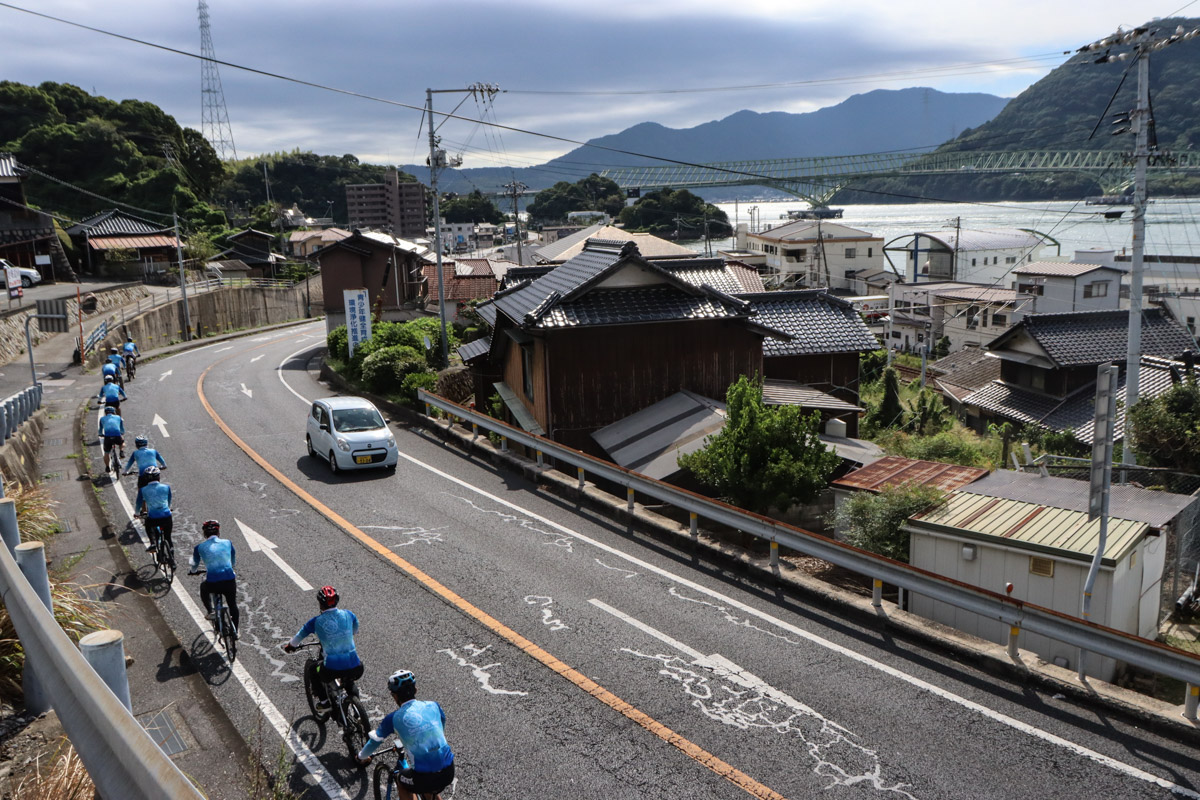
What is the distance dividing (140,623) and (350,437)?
7938mm

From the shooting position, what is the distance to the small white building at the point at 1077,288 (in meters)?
48.5

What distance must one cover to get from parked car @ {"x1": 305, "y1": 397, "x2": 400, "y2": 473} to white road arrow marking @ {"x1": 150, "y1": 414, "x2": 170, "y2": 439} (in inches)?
218

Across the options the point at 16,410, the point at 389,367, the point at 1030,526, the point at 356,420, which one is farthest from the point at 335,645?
the point at 389,367

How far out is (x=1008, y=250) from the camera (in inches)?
3105

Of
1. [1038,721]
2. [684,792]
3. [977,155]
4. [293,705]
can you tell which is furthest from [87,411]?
[977,155]

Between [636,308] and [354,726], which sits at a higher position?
[636,308]

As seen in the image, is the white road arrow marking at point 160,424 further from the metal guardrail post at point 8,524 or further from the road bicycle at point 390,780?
the road bicycle at point 390,780

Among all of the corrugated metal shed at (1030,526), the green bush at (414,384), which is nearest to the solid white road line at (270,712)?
the corrugated metal shed at (1030,526)

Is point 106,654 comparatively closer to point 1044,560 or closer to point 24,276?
point 1044,560

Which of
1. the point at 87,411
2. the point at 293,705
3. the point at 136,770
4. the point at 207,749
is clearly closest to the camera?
the point at 136,770

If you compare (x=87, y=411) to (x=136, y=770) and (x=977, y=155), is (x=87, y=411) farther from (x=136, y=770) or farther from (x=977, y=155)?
(x=977, y=155)

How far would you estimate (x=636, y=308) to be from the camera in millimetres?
19406

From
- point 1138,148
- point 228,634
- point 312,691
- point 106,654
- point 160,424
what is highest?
point 1138,148

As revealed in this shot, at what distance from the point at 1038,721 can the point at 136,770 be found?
25.2ft
